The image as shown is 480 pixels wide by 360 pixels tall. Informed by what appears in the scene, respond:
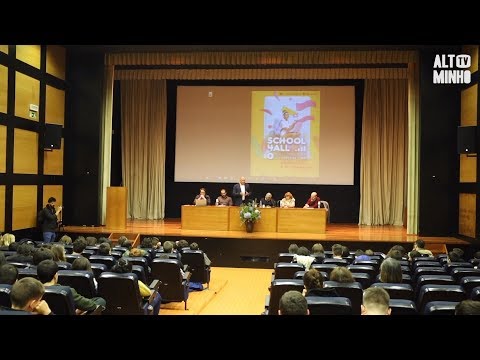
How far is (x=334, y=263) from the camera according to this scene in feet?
21.5

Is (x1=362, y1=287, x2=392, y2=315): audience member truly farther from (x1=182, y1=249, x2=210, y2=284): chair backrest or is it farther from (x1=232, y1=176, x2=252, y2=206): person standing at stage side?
(x1=232, y1=176, x2=252, y2=206): person standing at stage side

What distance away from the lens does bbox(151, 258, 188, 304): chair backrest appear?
6453 millimetres

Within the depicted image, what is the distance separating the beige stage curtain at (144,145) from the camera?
15.4 m

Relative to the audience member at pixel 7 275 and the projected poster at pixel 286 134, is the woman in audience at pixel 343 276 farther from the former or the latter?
the projected poster at pixel 286 134

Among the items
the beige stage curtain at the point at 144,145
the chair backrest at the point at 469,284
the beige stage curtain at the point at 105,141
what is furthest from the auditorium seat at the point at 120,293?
the beige stage curtain at the point at 144,145

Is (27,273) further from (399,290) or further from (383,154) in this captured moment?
(383,154)

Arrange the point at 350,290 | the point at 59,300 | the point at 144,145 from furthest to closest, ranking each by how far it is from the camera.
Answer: the point at 144,145 → the point at 350,290 → the point at 59,300

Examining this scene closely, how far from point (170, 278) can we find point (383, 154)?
9.82 m

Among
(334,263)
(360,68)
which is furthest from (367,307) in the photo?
(360,68)

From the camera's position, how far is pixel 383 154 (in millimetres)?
14789

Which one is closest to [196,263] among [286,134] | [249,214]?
[249,214]

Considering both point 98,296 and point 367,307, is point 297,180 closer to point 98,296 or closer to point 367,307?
point 98,296

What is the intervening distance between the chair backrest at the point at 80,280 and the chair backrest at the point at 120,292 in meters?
0.10
